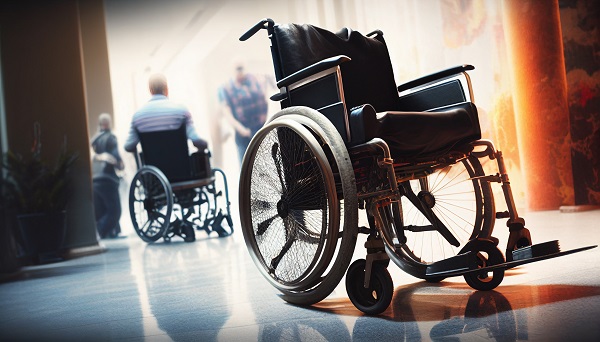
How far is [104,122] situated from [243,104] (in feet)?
4.28

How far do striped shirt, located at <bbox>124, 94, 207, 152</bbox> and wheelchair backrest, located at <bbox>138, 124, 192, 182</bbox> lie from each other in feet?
0.17

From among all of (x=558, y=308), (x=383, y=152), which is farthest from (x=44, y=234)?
(x=558, y=308)

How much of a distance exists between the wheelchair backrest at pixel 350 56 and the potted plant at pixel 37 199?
8.76 ft

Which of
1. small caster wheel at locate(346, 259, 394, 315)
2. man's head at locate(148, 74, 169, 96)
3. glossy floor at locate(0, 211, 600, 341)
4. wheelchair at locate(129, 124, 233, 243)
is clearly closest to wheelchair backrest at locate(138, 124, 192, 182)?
wheelchair at locate(129, 124, 233, 243)

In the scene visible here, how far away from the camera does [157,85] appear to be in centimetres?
557

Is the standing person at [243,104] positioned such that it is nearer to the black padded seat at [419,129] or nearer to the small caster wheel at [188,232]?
the small caster wheel at [188,232]

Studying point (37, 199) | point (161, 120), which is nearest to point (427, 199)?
point (37, 199)

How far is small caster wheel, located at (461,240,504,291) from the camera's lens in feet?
5.61

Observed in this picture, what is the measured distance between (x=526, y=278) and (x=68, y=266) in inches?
108

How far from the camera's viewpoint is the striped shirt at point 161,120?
17.1 ft

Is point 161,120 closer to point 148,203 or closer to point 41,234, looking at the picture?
point 148,203

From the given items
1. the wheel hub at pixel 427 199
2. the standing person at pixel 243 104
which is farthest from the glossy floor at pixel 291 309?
the standing person at pixel 243 104

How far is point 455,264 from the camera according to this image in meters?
1.59

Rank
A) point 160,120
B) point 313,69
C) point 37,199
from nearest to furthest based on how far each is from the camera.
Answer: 1. point 313,69
2. point 37,199
3. point 160,120
